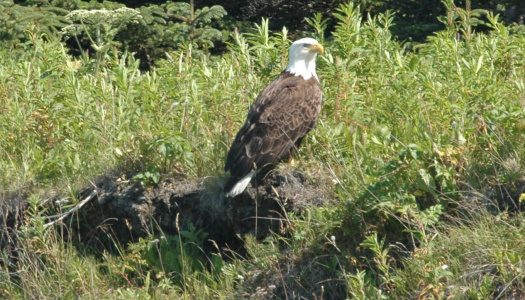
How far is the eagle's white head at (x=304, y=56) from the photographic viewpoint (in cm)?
737

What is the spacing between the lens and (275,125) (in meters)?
6.77

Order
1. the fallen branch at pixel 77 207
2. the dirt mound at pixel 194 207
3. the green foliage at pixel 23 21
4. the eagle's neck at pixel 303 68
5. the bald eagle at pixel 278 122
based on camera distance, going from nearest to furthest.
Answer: the dirt mound at pixel 194 207
the bald eagle at pixel 278 122
the fallen branch at pixel 77 207
the eagle's neck at pixel 303 68
the green foliage at pixel 23 21

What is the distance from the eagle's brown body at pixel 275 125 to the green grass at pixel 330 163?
0.19 m

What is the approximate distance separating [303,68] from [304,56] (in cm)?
12

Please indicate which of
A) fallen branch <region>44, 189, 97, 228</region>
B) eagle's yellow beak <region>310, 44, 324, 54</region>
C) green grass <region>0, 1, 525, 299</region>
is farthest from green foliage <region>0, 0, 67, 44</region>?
eagle's yellow beak <region>310, 44, 324, 54</region>

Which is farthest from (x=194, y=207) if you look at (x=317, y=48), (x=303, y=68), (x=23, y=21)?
(x=23, y=21)

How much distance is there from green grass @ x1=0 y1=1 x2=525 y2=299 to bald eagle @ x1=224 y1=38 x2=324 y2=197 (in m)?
0.18

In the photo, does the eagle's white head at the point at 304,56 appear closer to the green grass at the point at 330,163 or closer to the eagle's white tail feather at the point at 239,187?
the green grass at the point at 330,163

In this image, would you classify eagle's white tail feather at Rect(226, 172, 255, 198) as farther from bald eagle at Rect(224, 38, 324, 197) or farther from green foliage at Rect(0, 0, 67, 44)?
green foliage at Rect(0, 0, 67, 44)

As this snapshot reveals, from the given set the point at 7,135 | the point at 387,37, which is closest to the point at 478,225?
the point at 387,37

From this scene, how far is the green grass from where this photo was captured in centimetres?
514

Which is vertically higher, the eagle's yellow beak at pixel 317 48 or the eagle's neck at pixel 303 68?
the eagle's yellow beak at pixel 317 48

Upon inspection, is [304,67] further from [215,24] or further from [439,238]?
[215,24]

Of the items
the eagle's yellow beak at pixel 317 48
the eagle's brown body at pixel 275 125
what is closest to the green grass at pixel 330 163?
the eagle's yellow beak at pixel 317 48
